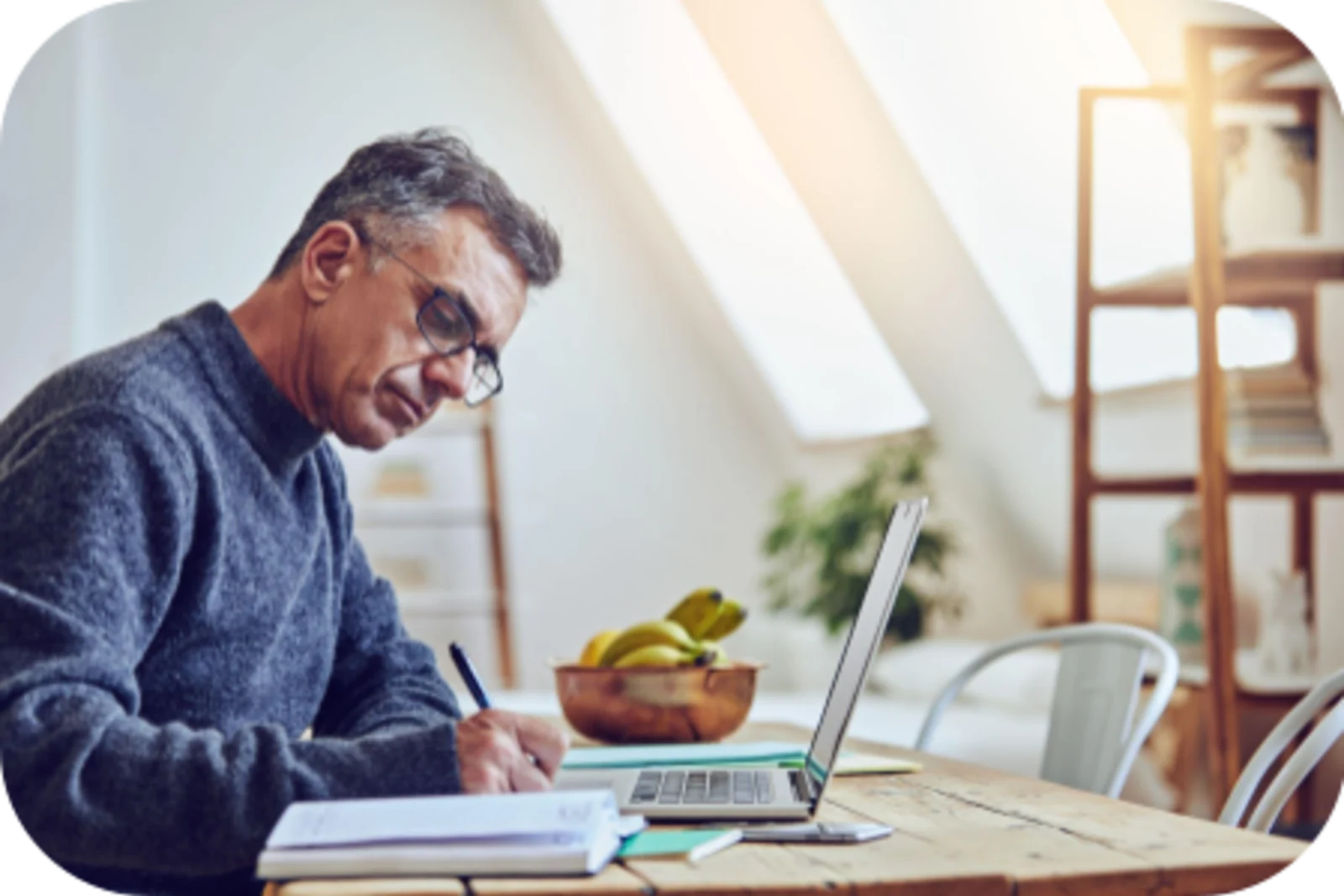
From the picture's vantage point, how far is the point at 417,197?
1.29 metres

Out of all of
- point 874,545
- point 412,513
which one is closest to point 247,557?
point 874,545

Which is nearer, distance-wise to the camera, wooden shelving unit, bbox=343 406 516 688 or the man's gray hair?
the man's gray hair

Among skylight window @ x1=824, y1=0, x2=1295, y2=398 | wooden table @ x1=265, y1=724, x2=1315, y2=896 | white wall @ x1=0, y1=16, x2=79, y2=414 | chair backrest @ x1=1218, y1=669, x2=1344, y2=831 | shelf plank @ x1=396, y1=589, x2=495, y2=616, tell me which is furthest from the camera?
shelf plank @ x1=396, y1=589, x2=495, y2=616

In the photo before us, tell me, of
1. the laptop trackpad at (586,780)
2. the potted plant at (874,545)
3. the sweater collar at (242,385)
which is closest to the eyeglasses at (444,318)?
the sweater collar at (242,385)

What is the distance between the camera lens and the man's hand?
932mm

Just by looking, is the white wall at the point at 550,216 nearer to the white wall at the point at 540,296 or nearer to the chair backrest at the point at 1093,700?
the white wall at the point at 540,296

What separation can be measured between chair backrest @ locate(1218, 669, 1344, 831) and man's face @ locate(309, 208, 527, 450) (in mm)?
731

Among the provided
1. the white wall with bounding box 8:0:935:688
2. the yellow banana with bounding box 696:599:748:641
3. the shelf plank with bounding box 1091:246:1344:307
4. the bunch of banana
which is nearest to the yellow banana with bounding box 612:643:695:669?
the bunch of banana

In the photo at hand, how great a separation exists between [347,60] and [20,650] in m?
4.45

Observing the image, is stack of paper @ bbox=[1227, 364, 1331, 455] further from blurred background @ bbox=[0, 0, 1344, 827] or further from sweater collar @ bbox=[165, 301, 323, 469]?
sweater collar @ bbox=[165, 301, 323, 469]

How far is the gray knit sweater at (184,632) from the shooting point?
0.88 metres

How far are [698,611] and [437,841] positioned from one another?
89 centimetres

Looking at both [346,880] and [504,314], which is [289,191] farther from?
[346,880]

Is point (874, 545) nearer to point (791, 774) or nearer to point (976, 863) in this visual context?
point (791, 774)
